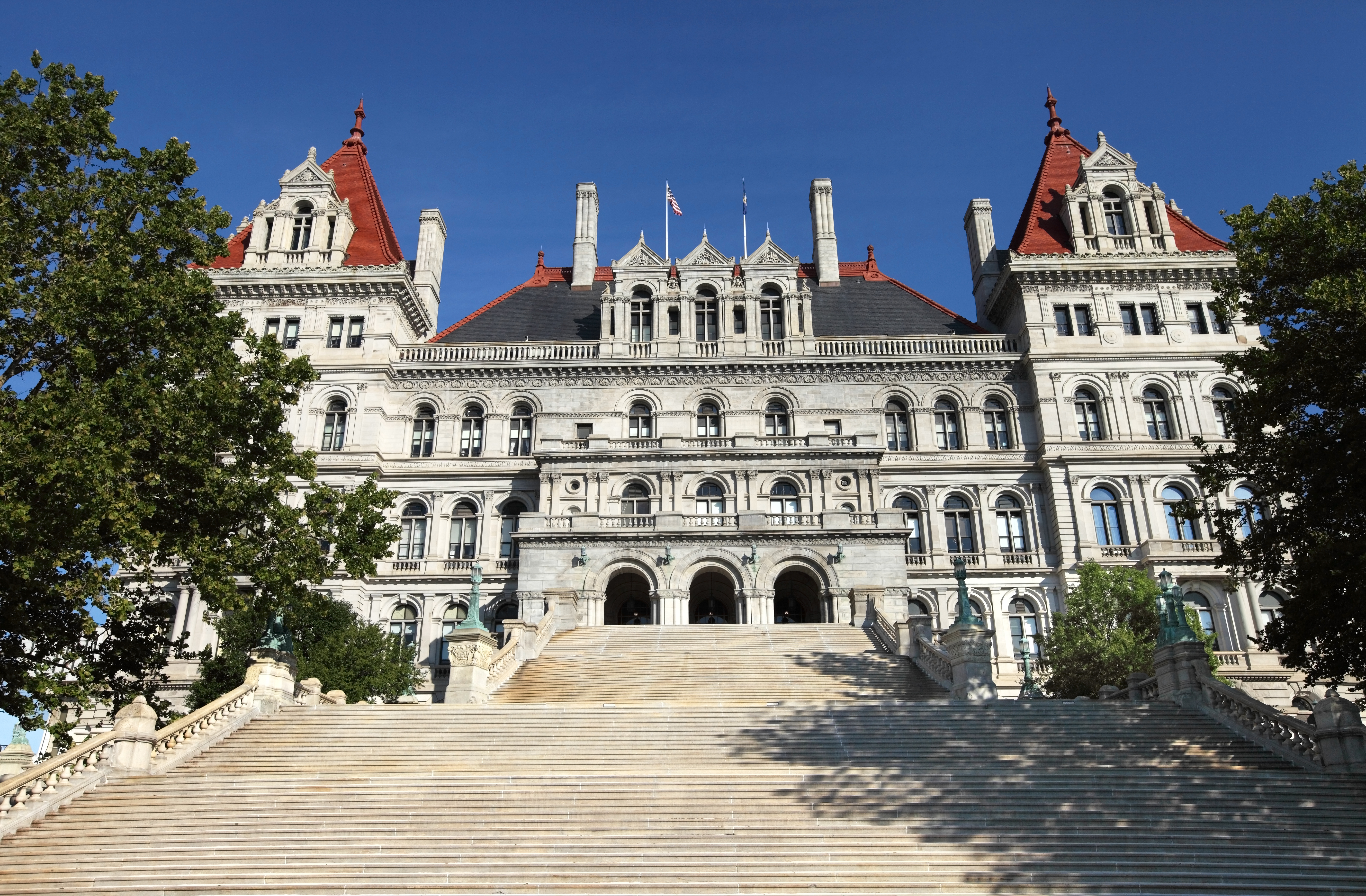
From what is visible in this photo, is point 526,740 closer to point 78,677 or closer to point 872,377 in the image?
point 78,677

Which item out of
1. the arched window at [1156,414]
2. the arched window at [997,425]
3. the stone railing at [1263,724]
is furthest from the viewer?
the arched window at [997,425]

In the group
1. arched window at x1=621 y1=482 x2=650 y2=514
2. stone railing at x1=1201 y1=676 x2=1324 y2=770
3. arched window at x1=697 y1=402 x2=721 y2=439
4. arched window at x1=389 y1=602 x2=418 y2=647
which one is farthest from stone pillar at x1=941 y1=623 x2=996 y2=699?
arched window at x1=389 y1=602 x2=418 y2=647

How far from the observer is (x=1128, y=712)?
19.4 meters

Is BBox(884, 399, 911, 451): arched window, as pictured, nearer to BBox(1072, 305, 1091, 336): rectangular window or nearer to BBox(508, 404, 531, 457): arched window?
BBox(1072, 305, 1091, 336): rectangular window

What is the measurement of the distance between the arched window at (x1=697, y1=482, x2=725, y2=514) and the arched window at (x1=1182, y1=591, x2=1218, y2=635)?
55.5ft

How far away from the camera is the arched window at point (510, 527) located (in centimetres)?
3897

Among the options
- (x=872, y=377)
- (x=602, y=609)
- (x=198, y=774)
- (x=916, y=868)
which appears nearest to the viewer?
(x=916, y=868)

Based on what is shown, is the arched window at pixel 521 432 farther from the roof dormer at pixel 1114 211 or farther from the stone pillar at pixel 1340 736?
the stone pillar at pixel 1340 736

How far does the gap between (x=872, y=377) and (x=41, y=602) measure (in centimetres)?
3111

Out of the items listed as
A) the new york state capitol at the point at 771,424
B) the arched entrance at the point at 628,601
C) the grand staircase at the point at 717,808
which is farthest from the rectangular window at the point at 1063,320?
the grand staircase at the point at 717,808

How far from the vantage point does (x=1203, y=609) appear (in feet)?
117

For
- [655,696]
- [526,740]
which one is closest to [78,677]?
[526,740]

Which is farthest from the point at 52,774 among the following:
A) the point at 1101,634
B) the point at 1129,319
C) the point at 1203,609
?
the point at 1129,319

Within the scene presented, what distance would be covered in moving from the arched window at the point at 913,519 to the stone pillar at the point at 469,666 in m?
19.5
